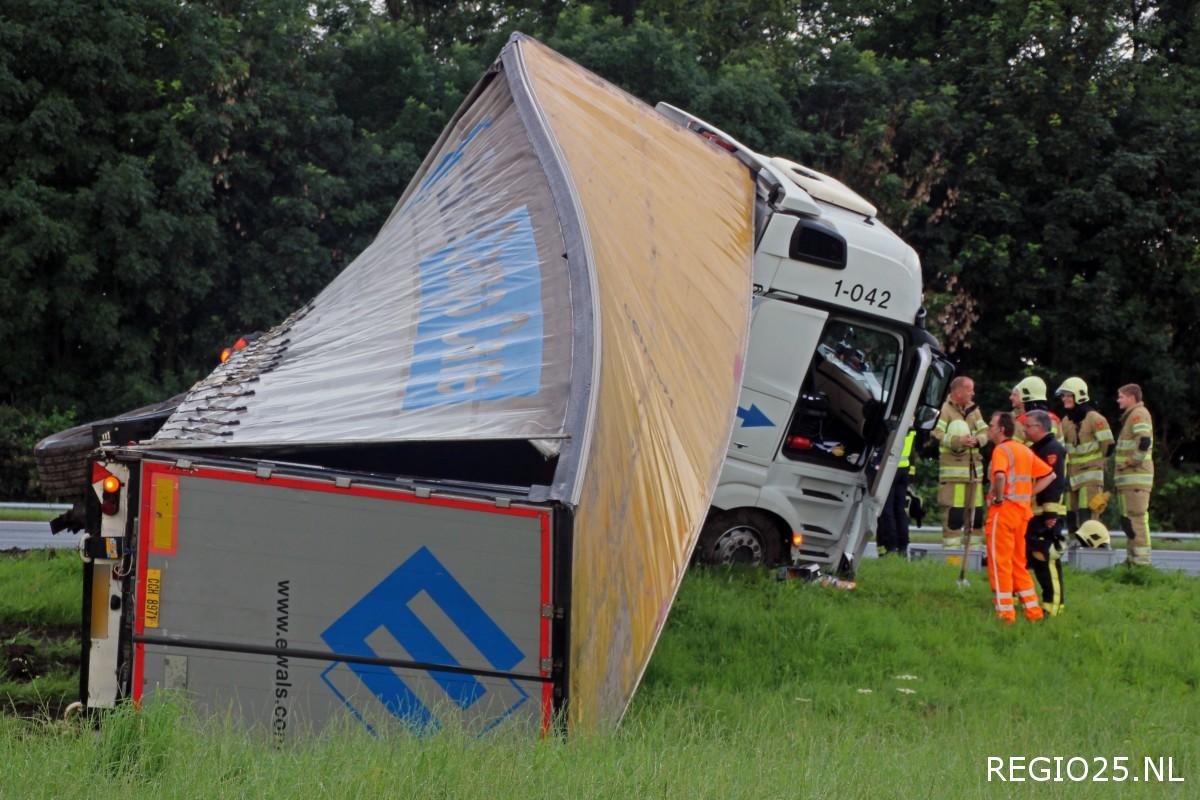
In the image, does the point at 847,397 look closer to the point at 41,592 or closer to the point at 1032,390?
the point at 1032,390

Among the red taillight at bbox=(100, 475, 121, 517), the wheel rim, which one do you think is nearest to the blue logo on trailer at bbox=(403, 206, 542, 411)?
the red taillight at bbox=(100, 475, 121, 517)

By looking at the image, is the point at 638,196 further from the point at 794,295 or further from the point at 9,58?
the point at 9,58

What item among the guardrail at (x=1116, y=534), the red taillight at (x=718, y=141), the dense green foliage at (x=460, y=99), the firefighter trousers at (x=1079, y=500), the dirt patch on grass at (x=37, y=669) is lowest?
the dirt patch on grass at (x=37, y=669)

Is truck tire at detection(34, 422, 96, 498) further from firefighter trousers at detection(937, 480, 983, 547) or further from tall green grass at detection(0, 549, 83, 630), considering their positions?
firefighter trousers at detection(937, 480, 983, 547)

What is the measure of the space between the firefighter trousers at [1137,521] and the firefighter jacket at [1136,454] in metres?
0.08

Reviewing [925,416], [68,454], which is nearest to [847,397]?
[925,416]

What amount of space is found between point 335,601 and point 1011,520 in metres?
5.42

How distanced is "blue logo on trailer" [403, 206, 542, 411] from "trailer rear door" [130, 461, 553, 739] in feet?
3.61

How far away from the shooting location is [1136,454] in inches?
459

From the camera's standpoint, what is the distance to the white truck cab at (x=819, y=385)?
30.6ft

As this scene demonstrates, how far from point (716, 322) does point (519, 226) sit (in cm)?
132

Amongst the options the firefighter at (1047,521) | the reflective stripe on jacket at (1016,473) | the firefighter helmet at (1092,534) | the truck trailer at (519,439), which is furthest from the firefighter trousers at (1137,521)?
the reflective stripe on jacket at (1016,473)

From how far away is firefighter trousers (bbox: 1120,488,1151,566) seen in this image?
11.7 m

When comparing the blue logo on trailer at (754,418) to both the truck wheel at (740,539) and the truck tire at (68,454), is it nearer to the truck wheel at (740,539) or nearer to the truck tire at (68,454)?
the truck wheel at (740,539)
